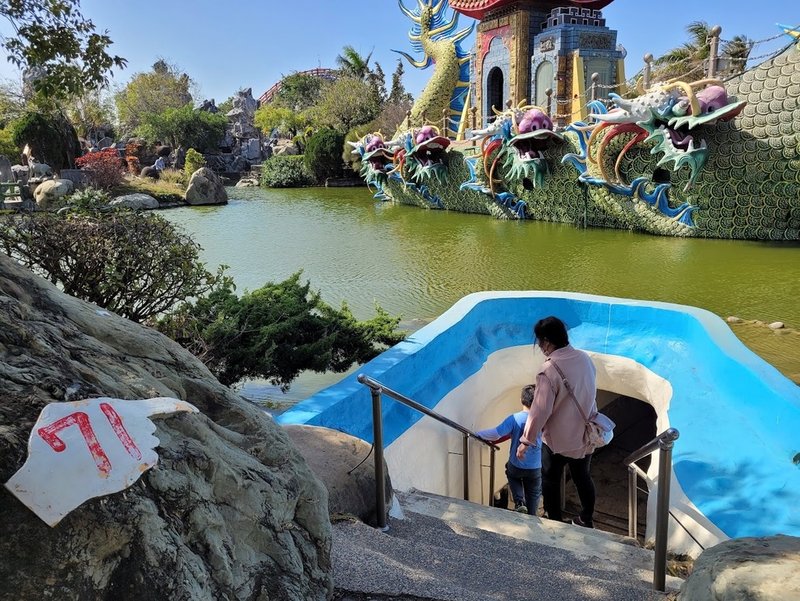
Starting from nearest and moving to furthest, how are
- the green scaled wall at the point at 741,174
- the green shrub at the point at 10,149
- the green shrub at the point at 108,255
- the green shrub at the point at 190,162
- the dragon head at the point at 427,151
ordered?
the green shrub at the point at 108,255 < the green scaled wall at the point at 741,174 < the dragon head at the point at 427,151 < the green shrub at the point at 10,149 < the green shrub at the point at 190,162

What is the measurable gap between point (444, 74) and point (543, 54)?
5745mm

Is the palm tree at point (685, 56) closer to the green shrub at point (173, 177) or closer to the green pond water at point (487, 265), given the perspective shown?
the green pond water at point (487, 265)

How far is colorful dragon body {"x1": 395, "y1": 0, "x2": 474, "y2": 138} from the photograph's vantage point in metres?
21.0

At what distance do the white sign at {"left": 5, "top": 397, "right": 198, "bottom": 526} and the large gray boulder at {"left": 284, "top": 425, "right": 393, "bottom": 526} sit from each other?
107cm

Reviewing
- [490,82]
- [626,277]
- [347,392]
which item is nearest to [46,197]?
[490,82]

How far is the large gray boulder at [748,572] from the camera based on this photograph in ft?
4.24

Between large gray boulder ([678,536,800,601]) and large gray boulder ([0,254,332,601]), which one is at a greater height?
large gray boulder ([0,254,332,601])

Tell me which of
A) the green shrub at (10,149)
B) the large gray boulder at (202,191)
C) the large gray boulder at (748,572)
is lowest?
the large gray boulder at (748,572)

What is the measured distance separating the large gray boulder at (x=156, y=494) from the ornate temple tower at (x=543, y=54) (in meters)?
13.9

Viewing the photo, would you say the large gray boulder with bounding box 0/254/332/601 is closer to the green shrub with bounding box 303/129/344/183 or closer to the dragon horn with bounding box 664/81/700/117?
the dragon horn with bounding box 664/81/700/117

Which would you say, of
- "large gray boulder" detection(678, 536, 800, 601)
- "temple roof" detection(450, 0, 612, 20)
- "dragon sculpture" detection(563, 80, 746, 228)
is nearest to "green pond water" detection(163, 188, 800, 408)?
"dragon sculpture" detection(563, 80, 746, 228)

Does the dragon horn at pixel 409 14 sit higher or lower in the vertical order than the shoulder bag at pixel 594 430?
higher

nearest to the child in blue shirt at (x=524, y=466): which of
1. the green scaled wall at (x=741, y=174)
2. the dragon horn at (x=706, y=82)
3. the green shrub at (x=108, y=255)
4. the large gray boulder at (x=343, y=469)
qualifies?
the large gray boulder at (x=343, y=469)

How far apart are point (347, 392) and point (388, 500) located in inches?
36.8
